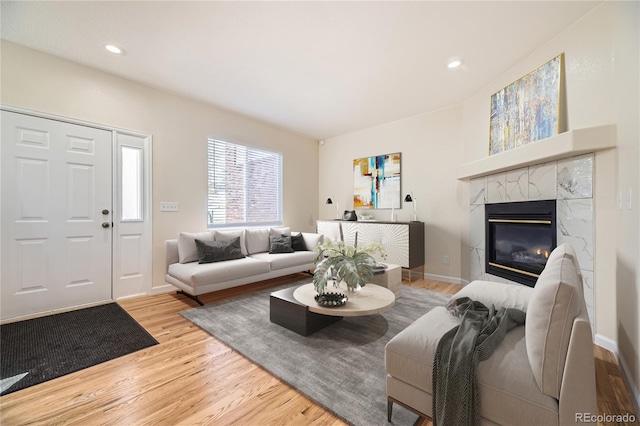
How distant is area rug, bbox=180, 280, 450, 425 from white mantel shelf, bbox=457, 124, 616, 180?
5.80 ft

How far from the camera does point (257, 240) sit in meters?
4.32

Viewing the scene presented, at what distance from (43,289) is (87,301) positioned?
0.42 metres

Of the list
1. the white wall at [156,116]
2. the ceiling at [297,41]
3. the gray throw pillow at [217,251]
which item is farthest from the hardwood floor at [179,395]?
the ceiling at [297,41]

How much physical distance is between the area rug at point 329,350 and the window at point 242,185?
175cm

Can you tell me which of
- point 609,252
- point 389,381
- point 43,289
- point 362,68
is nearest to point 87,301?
point 43,289

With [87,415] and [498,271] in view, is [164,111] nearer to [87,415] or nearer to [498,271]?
[87,415]

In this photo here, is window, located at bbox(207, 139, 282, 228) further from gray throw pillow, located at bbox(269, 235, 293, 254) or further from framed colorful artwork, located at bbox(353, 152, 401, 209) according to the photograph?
framed colorful artwork, located at bbox(353, 152, 401, 209)

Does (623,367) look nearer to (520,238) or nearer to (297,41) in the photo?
(520,238)

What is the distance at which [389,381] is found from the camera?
1364 millimetres

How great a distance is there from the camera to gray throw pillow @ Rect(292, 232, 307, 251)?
14.8 feet

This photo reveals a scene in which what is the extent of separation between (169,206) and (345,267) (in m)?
2.82

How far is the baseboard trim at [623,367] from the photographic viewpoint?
4.88ft

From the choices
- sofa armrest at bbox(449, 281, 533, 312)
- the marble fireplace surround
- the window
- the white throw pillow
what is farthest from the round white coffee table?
the window

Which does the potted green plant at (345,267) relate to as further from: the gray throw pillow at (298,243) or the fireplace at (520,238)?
the gray throw pillow at (298,243)
